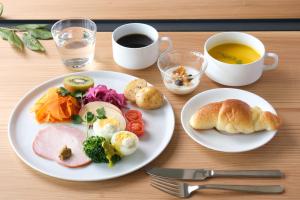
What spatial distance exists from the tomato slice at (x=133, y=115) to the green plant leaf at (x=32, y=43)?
1.30ft

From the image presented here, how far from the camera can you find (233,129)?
3.61 ft

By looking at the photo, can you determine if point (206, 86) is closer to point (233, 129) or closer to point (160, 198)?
point (233, 129)

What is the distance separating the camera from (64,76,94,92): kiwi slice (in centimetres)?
123

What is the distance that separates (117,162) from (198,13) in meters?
0.70

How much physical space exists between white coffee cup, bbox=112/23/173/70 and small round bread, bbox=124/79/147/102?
9cm

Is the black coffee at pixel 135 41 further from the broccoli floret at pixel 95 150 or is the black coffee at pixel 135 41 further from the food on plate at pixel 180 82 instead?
the broccoli floret at pixel 95 150

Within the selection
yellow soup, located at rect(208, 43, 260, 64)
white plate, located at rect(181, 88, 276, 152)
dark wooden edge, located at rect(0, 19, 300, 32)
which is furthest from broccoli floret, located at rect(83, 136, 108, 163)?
dark wooden edge, located at rect(0, 19, 300, 32)

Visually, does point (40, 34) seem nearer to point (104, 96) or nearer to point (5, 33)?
point (5, 33)

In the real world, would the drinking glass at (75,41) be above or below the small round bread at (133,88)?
above

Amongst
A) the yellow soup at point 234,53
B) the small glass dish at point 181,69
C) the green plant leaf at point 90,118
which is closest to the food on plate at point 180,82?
the small glass dish at point 181,69

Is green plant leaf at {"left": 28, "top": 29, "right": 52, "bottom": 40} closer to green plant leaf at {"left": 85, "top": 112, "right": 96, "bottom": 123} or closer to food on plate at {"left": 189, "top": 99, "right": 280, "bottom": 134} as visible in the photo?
green plant leaf at {"left": 85, "top": 112, "right": 96, "bottom": 123}

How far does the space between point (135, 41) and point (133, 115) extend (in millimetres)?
275

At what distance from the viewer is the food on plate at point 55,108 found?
3.77 feet

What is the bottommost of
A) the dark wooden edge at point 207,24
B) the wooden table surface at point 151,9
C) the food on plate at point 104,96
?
the food on plate at point 104,96
